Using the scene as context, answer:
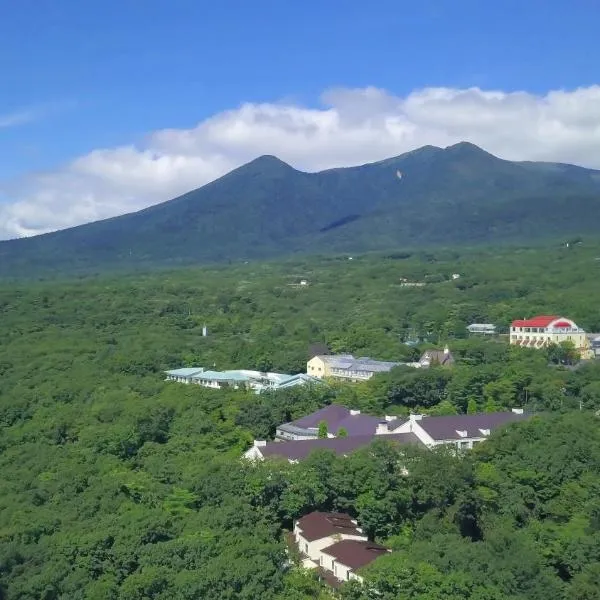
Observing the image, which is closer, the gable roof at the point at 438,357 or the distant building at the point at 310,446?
the distant building at the point at 310,446

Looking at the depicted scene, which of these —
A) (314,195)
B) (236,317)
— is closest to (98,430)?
(236,317)

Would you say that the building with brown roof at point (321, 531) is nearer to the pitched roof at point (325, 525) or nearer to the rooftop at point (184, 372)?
the pitched roof at point (325, 525)

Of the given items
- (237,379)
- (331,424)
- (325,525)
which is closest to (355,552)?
(325,525)

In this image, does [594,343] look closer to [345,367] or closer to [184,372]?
[345,367]

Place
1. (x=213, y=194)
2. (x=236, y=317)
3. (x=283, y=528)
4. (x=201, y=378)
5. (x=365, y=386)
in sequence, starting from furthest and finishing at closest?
(x=213, y=194), (x=236, y=317), (x=201, y=378), (x=365, y=386), (x=283, y=528)

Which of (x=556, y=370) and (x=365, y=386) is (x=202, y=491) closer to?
(x=365, y=386)

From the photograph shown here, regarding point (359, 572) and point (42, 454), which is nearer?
point (359, 572)

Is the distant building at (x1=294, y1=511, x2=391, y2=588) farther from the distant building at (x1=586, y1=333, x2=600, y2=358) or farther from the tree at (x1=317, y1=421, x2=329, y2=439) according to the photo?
the distant building at (x1=586, y1=333, x2=600, y2=358)

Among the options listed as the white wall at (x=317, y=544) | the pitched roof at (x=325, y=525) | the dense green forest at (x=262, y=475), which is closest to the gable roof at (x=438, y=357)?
the dense green forest at (x=262, y=475)
